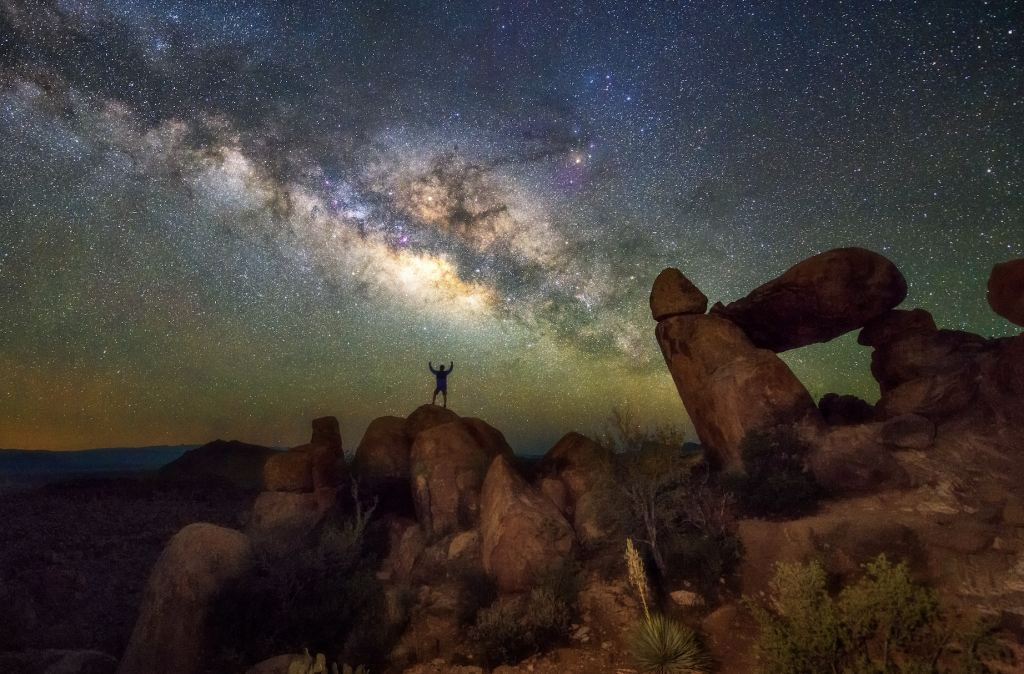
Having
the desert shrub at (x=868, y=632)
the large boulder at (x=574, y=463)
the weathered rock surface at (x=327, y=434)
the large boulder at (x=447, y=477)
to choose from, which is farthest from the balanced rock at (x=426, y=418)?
the desert shrub at (x=868, y=632)

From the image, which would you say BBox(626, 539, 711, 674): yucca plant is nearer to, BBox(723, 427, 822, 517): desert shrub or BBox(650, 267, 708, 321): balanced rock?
BBox(723, 427, 822, 517): desert shrub

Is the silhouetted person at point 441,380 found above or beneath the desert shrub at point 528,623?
above

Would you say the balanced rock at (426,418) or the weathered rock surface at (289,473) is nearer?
the weathered rock surface at (289,473)

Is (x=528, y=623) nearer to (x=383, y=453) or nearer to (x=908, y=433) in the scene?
(x=908, y=433)

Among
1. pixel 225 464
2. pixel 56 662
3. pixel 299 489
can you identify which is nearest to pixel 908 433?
pixel 299 489

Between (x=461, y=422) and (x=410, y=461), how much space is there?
2.57m

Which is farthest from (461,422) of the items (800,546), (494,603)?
(800,546)

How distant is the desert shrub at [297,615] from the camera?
10.6 metres

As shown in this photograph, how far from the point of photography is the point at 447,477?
57.5 feet

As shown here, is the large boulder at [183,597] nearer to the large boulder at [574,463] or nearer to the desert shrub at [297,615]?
the desert shrub at [297,615]

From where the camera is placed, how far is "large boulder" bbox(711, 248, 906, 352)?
17.4 m

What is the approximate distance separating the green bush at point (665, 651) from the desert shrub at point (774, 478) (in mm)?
→ 4639

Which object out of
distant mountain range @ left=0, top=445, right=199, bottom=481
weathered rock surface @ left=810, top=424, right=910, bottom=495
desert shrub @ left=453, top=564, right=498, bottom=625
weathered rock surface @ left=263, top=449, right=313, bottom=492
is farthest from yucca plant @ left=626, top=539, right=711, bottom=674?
distant mountain range @ left=0, top=445, right=199, bottom=481

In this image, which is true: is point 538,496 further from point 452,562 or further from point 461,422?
point 461,422
